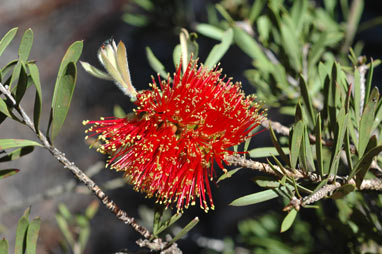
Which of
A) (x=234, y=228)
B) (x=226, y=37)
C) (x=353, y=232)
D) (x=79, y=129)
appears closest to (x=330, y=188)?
(x=353, y=232)

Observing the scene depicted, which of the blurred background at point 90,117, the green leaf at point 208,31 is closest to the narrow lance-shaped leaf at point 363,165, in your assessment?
the green leaf at point 208,31

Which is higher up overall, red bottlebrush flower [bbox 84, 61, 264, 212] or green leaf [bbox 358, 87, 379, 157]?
red bottlebrush flower [bbox 84, 61, 264, 212]

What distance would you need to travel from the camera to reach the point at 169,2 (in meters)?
1.13

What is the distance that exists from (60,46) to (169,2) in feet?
8.40

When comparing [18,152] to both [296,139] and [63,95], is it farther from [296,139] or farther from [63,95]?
[296,139]

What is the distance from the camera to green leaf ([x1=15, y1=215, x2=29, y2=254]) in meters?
0.55

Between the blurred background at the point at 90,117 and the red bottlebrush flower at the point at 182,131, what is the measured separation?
133 cm

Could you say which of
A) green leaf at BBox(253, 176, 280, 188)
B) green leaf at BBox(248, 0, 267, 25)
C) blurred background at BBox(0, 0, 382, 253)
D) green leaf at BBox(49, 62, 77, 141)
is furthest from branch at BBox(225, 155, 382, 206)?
blurred background at BBox(0, 0, 382, 253)

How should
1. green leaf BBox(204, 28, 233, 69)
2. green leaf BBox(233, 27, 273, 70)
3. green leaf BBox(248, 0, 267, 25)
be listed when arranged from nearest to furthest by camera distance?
1. green leaf BBox(204, 28, 233, 69)
2. green leaf BBox(233, 27, 273, 70)
3. green leaf BBox(248, 0, 267, 25)

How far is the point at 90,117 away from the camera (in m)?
2.99

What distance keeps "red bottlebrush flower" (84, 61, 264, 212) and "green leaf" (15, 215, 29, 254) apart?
16 centimetres

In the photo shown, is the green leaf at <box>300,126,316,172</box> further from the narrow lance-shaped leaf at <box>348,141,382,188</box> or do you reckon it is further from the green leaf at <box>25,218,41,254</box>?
the green leaf at <box>25,218,41,254</box>

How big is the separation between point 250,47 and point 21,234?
0.60 m

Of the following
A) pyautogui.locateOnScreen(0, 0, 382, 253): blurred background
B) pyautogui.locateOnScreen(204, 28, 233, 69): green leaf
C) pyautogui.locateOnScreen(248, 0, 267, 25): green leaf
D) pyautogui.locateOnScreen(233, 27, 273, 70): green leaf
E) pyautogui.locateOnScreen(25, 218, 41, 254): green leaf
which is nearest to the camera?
pyautogui.locateOnScreen(25, 218, 41, 254): green leaf
